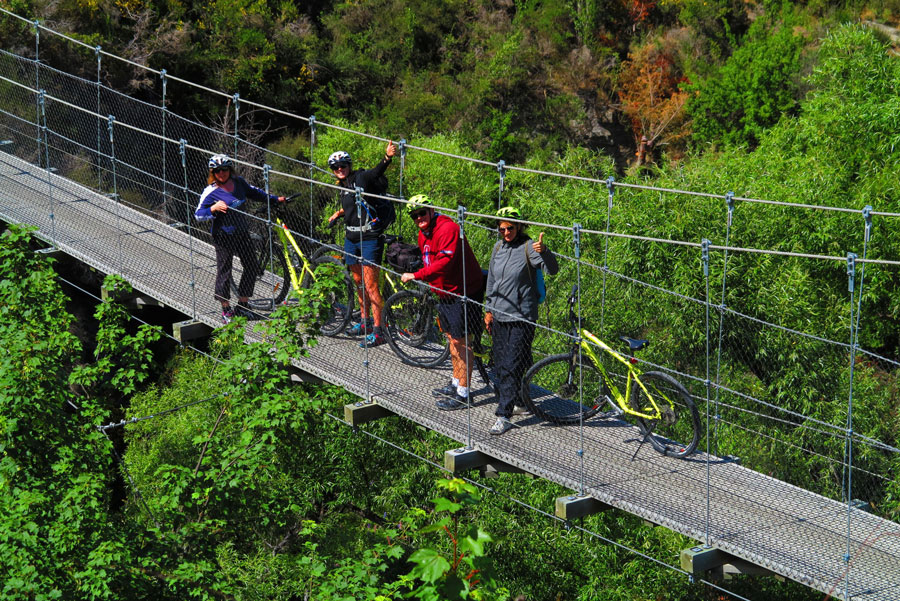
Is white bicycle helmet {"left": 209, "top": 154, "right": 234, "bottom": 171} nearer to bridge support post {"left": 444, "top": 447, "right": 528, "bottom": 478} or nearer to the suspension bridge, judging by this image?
the suspension bridge

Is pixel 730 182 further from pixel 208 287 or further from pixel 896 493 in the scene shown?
pixel 208 287

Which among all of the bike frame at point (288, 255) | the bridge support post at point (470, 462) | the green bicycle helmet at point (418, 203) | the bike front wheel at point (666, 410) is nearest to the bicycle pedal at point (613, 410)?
the bike front wheel at point (666, 410)

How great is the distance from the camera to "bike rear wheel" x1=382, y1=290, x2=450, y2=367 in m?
6.95

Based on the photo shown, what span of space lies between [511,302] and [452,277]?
0.44m

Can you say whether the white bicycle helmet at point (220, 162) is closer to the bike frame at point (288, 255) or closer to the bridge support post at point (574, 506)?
the bike frame at point (288, 255)

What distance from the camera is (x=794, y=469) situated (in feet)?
28.2

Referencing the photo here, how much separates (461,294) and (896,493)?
14.5ft

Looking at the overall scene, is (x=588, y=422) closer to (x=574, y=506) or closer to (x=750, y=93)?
(x=574, y=506)

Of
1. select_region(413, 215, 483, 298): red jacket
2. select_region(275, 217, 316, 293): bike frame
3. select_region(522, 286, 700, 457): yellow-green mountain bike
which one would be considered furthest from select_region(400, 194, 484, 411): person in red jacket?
select_region(275, 217, 316, 293): bike frame

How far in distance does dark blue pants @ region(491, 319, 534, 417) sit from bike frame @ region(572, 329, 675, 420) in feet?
1.00

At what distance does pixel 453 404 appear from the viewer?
6.49m

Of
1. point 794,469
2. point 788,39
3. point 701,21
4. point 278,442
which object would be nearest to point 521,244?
point 278,442

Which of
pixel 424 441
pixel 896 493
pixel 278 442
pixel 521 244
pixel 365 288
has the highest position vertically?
pixel 521 244

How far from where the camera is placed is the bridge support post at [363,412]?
671 cm
